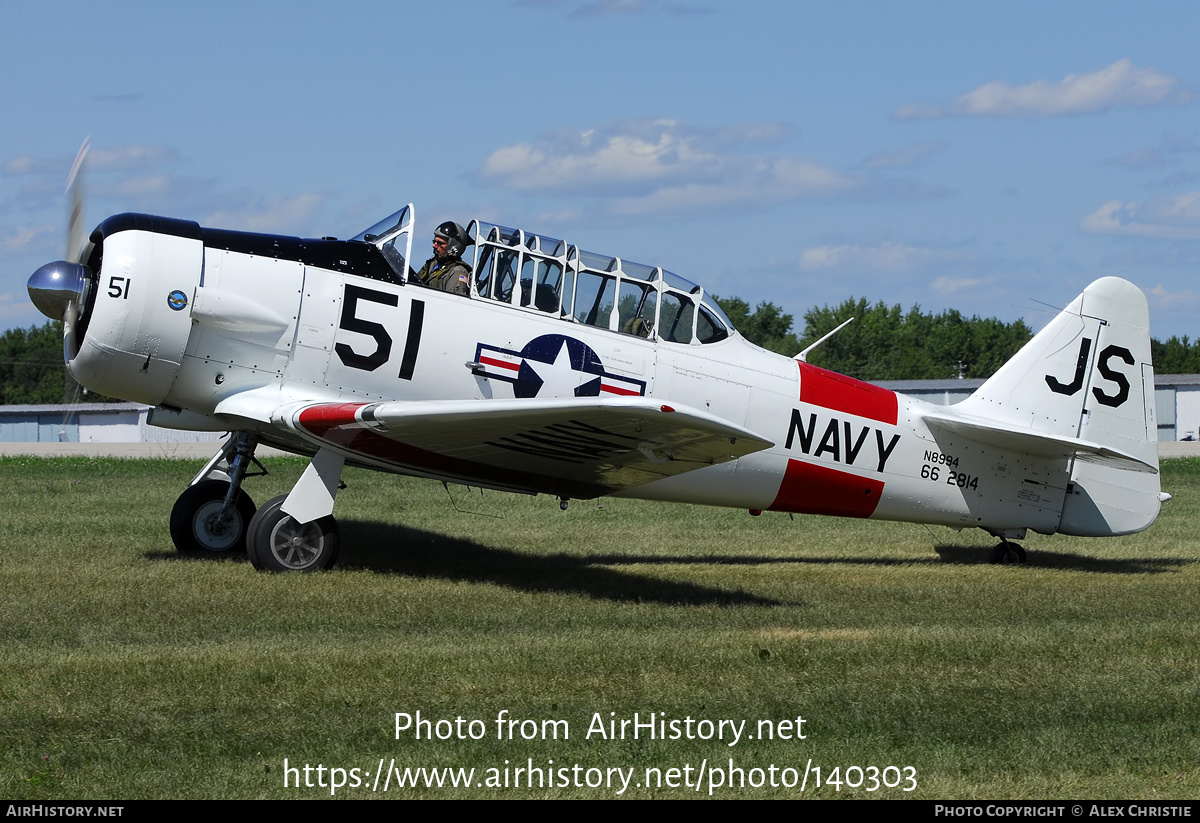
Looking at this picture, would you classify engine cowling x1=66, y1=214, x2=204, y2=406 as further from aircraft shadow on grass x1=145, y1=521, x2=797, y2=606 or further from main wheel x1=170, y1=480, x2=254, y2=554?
aircraft shadow on grass x1=145, y1=521, x2=797, y2=606

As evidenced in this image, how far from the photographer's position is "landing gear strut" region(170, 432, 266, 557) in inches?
425

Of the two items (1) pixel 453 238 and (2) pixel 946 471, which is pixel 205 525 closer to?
(1) pixel 453 238

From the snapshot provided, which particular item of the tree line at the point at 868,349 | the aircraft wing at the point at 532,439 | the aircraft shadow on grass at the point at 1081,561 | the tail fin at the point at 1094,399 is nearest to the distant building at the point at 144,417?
the tree line at the point at 868,349

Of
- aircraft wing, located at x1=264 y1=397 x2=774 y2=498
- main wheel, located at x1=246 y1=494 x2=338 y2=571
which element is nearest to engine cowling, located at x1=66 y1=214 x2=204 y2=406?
aircraft wing, located at x1=264 y1=397 x2=774 y2=498

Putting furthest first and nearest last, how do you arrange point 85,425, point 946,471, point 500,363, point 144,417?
point 85,425
point 144,417
point 946,471
point 500,363

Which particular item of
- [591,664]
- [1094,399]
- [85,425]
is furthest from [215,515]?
[85,425]

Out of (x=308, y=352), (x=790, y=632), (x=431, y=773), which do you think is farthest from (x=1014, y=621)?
(x=308, y=352)

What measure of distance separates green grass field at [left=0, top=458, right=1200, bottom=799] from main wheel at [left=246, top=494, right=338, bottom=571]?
0.22 m

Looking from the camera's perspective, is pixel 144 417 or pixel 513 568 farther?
pixel 144 417

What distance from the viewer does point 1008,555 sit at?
12109mm

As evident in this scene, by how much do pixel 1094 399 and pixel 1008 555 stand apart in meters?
1.89

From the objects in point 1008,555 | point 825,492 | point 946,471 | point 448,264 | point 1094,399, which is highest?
point 448,264
